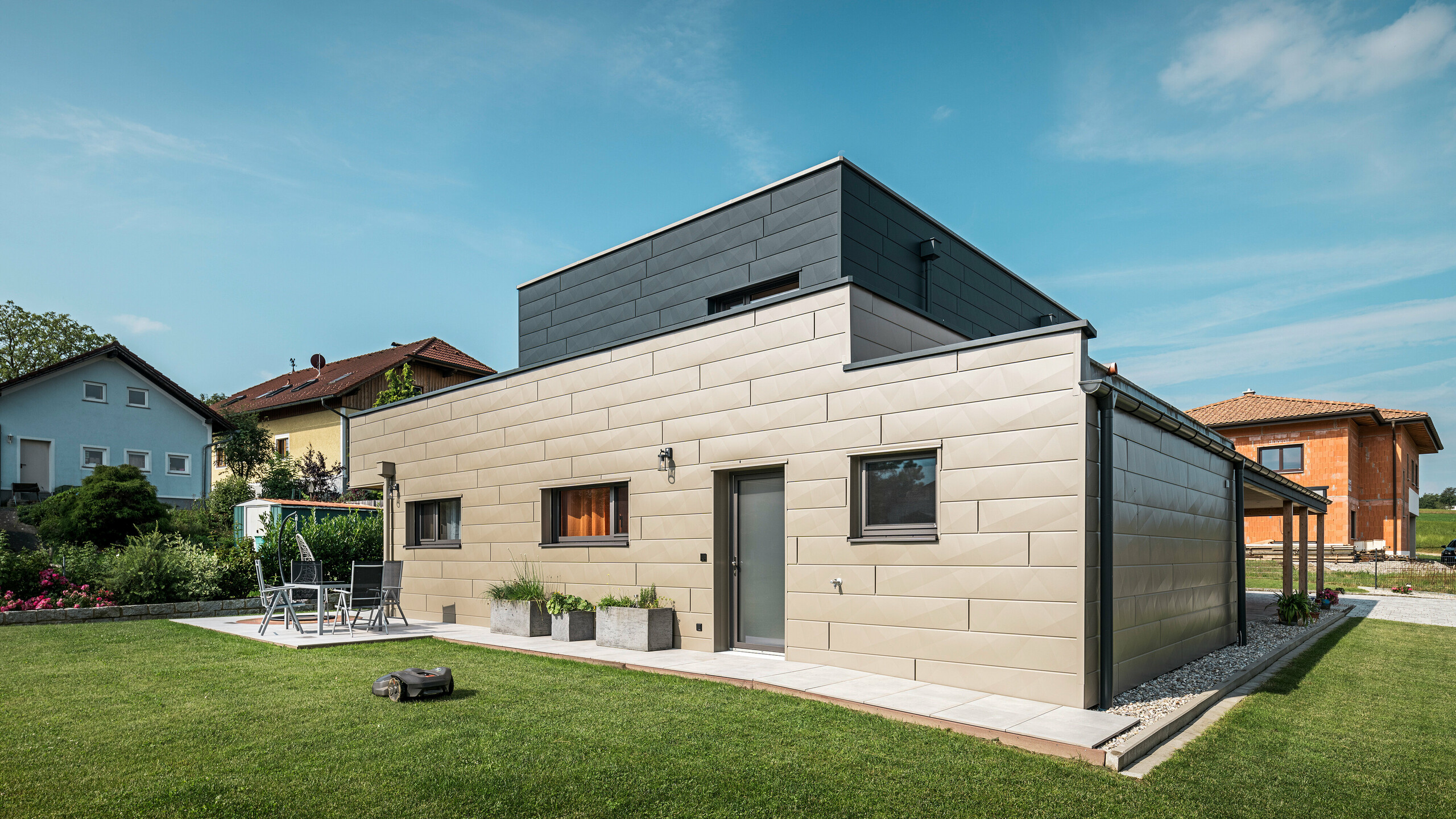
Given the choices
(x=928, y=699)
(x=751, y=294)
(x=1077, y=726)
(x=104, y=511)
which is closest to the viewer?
(x=1077, y=726)

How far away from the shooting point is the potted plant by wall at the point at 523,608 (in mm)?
9680

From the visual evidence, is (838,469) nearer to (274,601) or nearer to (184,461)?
→ (274,601)

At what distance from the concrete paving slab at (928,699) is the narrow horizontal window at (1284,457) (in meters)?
31.0

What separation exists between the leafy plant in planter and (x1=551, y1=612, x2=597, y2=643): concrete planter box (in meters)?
10.6

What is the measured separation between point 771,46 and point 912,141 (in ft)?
7.85

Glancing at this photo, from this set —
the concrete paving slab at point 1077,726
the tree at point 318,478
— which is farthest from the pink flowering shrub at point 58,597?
the tree at point 318,478

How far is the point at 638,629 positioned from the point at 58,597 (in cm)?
960

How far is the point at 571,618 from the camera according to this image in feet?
Result: 30.2

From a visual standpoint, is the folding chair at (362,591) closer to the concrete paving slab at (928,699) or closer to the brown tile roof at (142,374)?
the concrete paving slab at (928,699)

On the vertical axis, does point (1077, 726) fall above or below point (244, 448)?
below

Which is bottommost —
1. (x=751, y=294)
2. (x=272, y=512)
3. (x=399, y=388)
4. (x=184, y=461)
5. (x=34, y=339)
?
(x=272, y=512)

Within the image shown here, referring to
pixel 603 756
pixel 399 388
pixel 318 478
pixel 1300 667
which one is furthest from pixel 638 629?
pixel 318 478

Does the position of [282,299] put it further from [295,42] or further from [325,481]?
[325,481]

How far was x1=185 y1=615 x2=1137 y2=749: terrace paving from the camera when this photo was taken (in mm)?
5273
